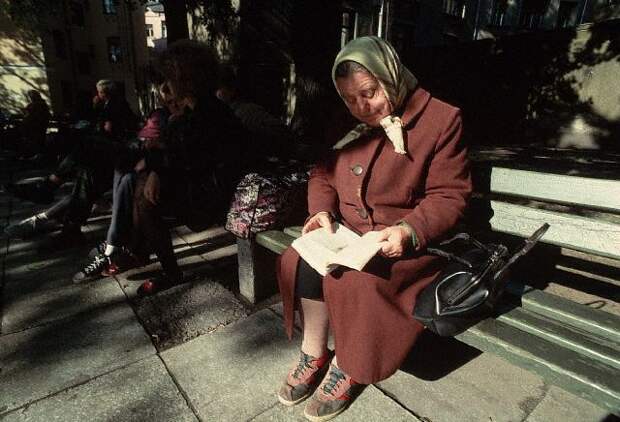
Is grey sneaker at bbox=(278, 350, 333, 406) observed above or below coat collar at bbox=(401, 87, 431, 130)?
below

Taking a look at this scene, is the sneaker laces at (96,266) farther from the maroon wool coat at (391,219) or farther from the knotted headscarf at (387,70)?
the knotted headscarf at (387,70)

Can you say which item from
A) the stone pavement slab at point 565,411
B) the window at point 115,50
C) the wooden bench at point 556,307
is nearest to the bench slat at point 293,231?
the wooden bench at point 556,307

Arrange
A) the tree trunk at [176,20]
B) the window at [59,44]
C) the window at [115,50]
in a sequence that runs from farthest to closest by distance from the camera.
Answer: the window at [115,50] < the window at [59,44] < the tree trunk at [176,20]

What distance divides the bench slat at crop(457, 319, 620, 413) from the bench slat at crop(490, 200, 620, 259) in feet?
1.83

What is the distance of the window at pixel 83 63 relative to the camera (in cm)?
2843

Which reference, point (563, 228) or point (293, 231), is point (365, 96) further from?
point (563, 228)

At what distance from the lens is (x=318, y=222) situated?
185cm

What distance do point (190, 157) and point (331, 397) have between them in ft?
5.37

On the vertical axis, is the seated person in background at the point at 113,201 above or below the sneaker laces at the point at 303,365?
above

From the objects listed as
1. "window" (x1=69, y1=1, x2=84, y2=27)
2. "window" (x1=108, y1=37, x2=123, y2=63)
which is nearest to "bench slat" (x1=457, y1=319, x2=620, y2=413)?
"window" (x1=108, y1=37, x2=123, y2=63)

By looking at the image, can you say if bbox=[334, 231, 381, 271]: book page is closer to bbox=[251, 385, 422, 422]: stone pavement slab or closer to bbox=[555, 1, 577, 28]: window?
bbox=[251, 385, 422, 422]: stone pavement slab

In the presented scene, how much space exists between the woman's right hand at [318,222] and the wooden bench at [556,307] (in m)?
0.29

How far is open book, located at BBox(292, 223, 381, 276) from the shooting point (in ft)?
4.73

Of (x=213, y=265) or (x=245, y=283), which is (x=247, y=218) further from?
(x=213, y=265)
